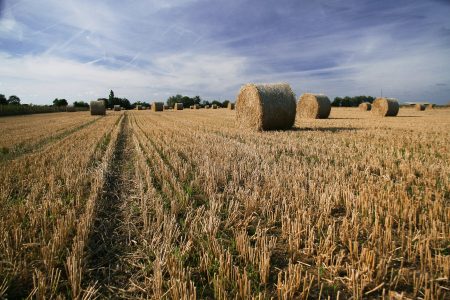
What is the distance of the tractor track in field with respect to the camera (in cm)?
232

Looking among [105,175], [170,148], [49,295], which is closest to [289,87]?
[170,148]

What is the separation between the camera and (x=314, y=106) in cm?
2097

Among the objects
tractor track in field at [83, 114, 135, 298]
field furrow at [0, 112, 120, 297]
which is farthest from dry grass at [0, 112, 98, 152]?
tractor track in field at [83, 114, 135, 298]

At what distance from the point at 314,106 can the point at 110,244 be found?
20.0m

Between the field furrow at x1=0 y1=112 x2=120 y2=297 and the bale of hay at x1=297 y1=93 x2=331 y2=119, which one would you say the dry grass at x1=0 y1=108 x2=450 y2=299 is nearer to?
the field furrow at x1=0 y1=112 x2=120 y2=297

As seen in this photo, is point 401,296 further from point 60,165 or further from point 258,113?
point 258,113

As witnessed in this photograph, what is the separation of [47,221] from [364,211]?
371 centimetres

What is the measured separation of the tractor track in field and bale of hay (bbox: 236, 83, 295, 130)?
858 centimetres

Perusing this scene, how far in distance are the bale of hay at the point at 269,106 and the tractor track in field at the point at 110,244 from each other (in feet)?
28.2

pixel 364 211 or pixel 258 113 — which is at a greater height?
pixel 258 113

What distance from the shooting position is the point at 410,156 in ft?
21.4

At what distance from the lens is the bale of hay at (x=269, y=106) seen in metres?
12.7

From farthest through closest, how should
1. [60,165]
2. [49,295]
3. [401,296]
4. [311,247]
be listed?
[60,165] < [311,247] < [49,295] < [401,296]

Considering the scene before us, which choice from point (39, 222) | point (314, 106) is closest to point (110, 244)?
point (39, 222)
